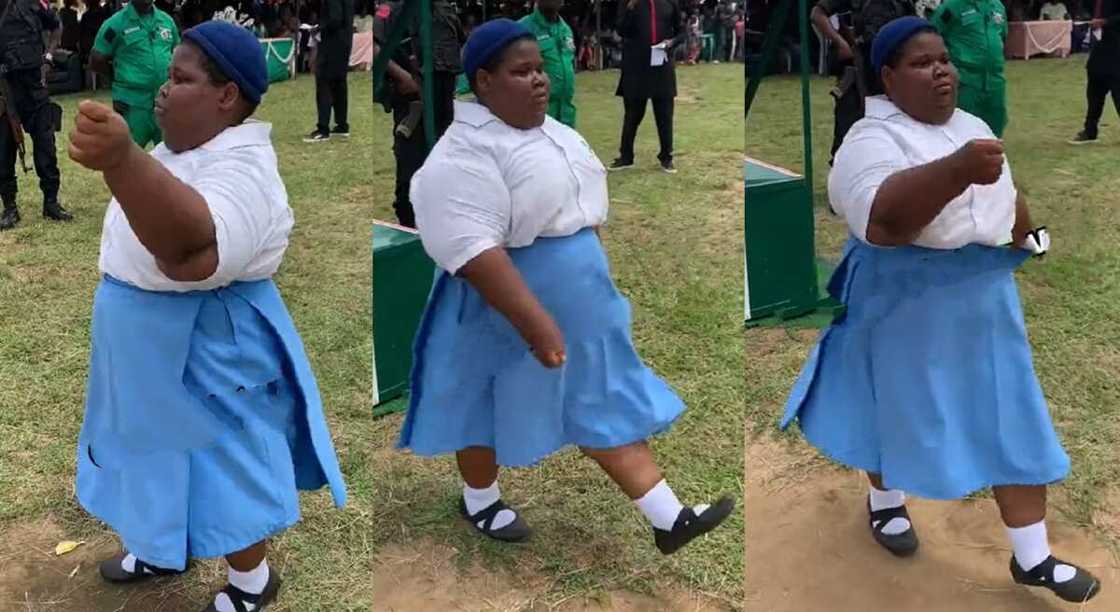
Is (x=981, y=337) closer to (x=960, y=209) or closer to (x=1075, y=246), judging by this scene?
(x=960, y=209)

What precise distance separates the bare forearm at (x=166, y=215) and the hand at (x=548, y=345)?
1.81 feet

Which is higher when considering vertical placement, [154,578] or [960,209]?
[960,209]

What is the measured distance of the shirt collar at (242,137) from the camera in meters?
1.74

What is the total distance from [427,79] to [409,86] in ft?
0.13

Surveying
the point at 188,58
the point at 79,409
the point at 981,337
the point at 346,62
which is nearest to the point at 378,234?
the point at 346,62

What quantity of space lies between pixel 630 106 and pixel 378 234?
1.89 ft

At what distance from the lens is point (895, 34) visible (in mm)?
1708

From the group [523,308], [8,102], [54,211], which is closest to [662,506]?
[523,308]

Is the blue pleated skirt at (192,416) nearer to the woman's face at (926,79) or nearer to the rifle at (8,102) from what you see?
the woman's face at (926,79)

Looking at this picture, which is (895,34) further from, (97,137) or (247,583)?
(247,583)

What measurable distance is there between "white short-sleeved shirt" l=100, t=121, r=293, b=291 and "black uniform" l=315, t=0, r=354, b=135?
242 mm

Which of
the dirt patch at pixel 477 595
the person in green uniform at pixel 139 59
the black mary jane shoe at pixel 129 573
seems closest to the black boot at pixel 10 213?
the person in green uniform at pixel 139 59

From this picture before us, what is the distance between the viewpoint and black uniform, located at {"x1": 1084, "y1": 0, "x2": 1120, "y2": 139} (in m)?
1.91

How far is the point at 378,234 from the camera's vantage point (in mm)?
2053
